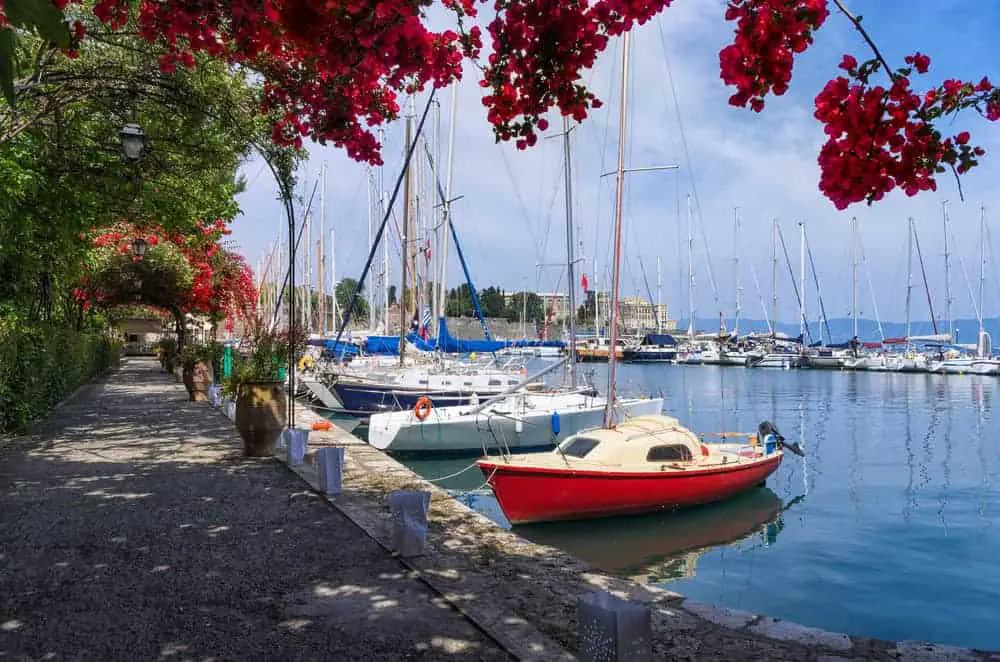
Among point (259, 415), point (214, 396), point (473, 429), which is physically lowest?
point (473, 429)

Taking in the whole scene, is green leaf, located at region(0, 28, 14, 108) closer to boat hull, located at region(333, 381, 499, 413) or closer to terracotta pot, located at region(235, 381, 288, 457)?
terracotta pot, located at region(235, 381, 288, 457)

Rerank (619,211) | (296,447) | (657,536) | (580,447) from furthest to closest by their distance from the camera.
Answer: (619,211), (580,447), (657,536), (296,447)

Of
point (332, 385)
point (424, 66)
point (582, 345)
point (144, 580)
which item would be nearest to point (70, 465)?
point (144, 580)

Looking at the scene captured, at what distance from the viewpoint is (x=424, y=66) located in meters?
3.42

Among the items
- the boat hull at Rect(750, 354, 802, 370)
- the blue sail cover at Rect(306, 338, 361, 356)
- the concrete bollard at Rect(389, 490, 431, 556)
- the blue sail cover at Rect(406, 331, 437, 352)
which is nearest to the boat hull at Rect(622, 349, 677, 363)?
the boat hull at Rect(750, 354, 802, 370)

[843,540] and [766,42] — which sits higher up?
[766,42]

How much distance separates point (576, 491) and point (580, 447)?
1.04m

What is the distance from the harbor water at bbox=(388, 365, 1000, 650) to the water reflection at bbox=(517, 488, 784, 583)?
26mm

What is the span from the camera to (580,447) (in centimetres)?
1320

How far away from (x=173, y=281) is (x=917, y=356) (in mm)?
72550

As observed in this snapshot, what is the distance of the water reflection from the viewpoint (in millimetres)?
11438

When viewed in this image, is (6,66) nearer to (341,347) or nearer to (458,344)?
(458,344)

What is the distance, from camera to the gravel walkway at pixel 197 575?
434 centimetres

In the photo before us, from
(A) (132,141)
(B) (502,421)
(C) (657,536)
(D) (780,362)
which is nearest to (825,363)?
(D) (780,362)
